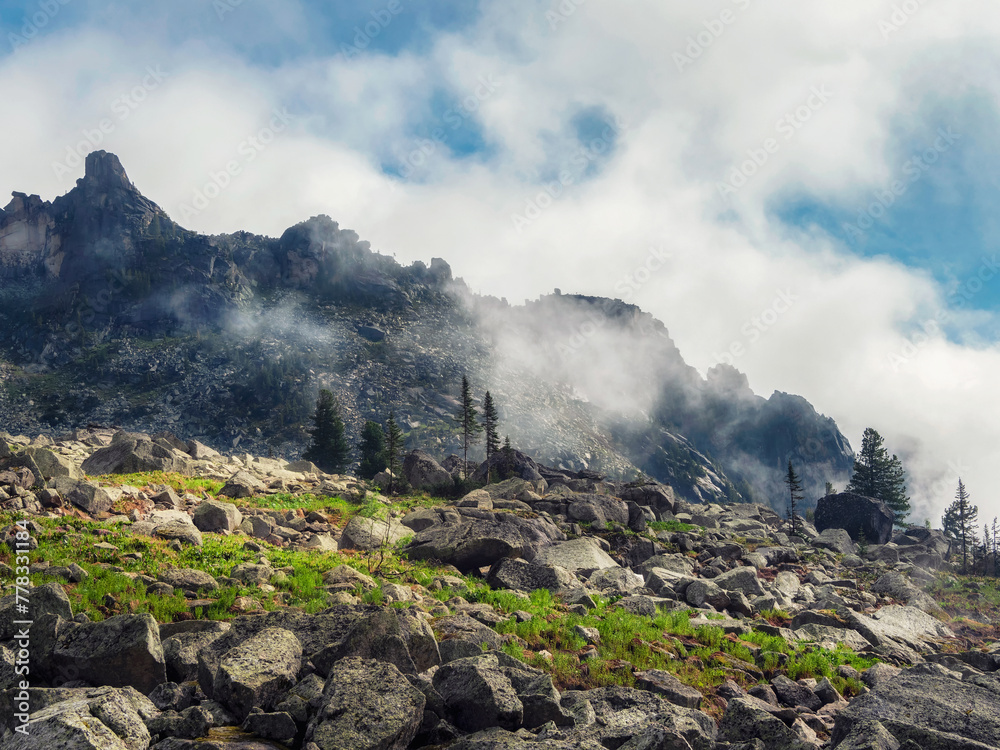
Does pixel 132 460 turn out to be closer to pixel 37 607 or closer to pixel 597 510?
pixel 37 607

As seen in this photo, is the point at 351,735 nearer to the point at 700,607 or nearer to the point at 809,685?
the point at 809,685

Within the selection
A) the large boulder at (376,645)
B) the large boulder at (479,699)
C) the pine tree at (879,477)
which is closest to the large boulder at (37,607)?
the large boulder at (376,645)

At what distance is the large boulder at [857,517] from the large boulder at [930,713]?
56.6 m

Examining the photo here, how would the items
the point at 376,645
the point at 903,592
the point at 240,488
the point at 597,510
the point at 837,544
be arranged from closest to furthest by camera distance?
the point at 376,645, the point at 903,592, the point at 240,488, the point at 597,510, the point at 837,544

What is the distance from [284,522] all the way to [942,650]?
24.5m

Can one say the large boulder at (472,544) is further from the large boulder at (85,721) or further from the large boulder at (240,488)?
the large boulder at (85,721)

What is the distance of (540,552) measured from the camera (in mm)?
24672

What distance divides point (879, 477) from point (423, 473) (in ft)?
246

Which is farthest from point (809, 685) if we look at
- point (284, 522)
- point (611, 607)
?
point (284, 522)

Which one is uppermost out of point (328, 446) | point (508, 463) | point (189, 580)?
point (328, 446)

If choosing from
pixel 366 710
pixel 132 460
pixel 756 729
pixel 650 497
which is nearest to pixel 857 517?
pixel 650 497

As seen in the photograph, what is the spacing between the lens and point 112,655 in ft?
26.1

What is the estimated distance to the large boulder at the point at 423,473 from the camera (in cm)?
4842

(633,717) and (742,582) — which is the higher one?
(633,717)
